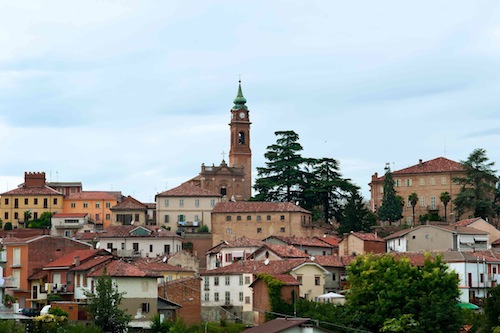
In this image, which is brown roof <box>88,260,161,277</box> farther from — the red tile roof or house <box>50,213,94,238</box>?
the red tile roof

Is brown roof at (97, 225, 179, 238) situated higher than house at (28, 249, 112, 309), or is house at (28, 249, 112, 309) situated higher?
brown roof at (97, 225, 179, 238)

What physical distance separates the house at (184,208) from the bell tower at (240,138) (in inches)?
823

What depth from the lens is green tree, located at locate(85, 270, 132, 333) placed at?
67688 millimetres

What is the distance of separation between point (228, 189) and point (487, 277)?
46282 millimetres

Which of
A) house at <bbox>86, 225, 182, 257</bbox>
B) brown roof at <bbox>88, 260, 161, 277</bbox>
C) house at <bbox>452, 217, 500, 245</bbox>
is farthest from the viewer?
house at <bbox>452, 217, 500, 245</bbox>

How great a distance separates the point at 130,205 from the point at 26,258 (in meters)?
33.4

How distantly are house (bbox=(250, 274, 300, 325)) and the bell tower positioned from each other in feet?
194

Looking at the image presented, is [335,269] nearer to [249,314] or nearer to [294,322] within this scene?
[249,314]

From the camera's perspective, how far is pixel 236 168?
13575 centimetres

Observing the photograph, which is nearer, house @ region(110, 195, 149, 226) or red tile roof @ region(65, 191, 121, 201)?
house @ region(110, 195, 149, 226)

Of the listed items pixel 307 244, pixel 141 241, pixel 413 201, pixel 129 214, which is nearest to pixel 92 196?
pixel 129 214

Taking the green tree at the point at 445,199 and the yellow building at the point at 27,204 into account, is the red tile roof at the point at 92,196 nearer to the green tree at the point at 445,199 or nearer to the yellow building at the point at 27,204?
the yellow building at the point at 27,204

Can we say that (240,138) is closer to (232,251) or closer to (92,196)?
(92,196)

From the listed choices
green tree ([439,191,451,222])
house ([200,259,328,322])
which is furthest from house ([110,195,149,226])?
house ([200,259,328,322])
